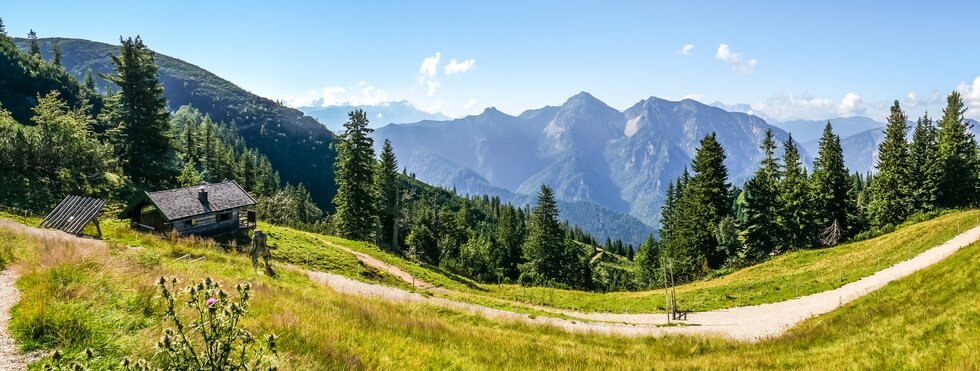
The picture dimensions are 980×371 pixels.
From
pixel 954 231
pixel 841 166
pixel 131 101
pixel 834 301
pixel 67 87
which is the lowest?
pixel 834 301

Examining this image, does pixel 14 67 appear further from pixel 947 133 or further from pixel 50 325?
pixel 947 133

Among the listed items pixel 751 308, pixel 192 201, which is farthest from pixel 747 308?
pixel 192 201

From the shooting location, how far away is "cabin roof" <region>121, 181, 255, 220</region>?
122ft

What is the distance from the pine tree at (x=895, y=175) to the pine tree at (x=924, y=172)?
2.37 ft

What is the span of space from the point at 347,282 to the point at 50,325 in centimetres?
2556

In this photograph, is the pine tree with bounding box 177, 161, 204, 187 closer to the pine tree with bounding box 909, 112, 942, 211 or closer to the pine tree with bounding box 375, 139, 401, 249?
the pine tree with bounding box 375, 139, 401, 249

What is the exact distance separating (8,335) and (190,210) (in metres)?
38.0

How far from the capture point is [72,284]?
25.8 feet

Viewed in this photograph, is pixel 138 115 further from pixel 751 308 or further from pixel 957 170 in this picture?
pixel 957 170

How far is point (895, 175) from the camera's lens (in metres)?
60.2

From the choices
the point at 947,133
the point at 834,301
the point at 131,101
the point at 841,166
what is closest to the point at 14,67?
the point at 131,101

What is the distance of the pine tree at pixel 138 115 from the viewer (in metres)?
52.4

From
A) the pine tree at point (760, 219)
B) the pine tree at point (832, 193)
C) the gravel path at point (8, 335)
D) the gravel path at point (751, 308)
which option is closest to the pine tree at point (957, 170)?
the pine tree at point (832, 193)

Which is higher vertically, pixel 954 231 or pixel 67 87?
pixel 67 87
